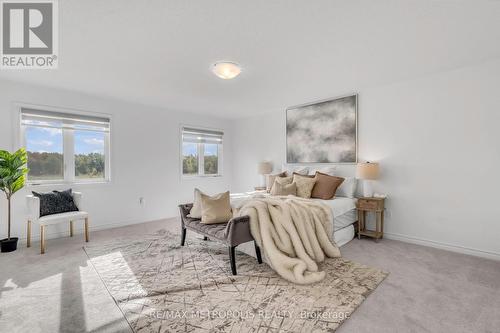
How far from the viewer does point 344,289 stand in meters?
2.19

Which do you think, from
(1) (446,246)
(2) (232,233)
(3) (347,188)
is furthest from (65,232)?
(1) (446,246)

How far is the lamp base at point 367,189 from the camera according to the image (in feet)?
12.2

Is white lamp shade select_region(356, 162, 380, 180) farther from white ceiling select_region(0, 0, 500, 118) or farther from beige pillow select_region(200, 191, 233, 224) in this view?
beige pillow select_region(200, 191, 233, 224)

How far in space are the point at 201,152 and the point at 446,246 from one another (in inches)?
199

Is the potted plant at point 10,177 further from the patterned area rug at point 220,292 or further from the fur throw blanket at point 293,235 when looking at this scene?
the fur throw blanket at point 293,235

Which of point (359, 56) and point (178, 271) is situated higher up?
point (359, 56)

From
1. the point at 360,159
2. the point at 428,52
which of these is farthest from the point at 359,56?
the point at 360,159

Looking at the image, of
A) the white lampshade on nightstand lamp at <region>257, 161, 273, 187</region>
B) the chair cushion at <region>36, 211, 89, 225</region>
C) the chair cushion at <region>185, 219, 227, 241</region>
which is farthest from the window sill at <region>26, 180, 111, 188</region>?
the white lampshade on nightstand lamp at <region>257, 161, 273, 187</region>

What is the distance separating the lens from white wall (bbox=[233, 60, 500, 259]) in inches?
116

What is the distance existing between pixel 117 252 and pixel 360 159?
13.3 feet

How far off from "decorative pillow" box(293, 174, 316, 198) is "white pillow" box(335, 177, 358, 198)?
1.70 ft

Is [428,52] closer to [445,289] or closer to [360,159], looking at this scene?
[360,159]

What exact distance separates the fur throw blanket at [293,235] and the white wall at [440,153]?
4.89 ft

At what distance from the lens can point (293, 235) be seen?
103 inches
